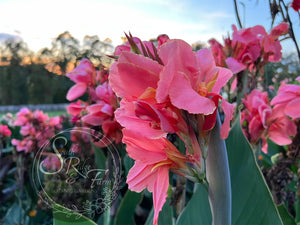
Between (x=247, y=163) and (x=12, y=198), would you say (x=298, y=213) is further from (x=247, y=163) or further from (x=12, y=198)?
(x=12, y=198)

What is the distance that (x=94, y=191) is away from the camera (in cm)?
48

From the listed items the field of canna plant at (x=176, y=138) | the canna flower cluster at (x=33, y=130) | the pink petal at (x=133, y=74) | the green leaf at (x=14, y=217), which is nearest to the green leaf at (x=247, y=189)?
the field of canna plant at (x=176, y=138)

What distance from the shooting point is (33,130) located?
1.45 metres

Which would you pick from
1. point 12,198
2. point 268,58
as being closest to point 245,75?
point 268,58

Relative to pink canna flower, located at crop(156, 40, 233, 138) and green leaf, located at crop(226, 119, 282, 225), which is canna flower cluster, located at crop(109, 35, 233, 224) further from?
green leaf, located at crop(226, 119, 282, 225)

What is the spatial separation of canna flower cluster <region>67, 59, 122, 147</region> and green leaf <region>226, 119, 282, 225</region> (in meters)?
0.23

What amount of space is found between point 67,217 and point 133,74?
0.27 m

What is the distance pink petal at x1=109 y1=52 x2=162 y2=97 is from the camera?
0.22m

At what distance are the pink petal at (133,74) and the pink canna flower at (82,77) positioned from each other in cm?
57

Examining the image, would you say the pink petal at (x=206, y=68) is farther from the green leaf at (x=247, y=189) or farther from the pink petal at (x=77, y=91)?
the pink petal at (x=77, y=91)

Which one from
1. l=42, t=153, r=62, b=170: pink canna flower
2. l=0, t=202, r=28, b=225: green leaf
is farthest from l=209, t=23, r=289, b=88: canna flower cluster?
l=0, t=202, r=28, b=225: green leaf

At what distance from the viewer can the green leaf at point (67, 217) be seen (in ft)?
1.29

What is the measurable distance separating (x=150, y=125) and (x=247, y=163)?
10.8 inches


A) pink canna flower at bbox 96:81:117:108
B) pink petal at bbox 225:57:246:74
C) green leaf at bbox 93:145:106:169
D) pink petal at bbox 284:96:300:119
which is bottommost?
green leaf at bbox 93:145:106:169
